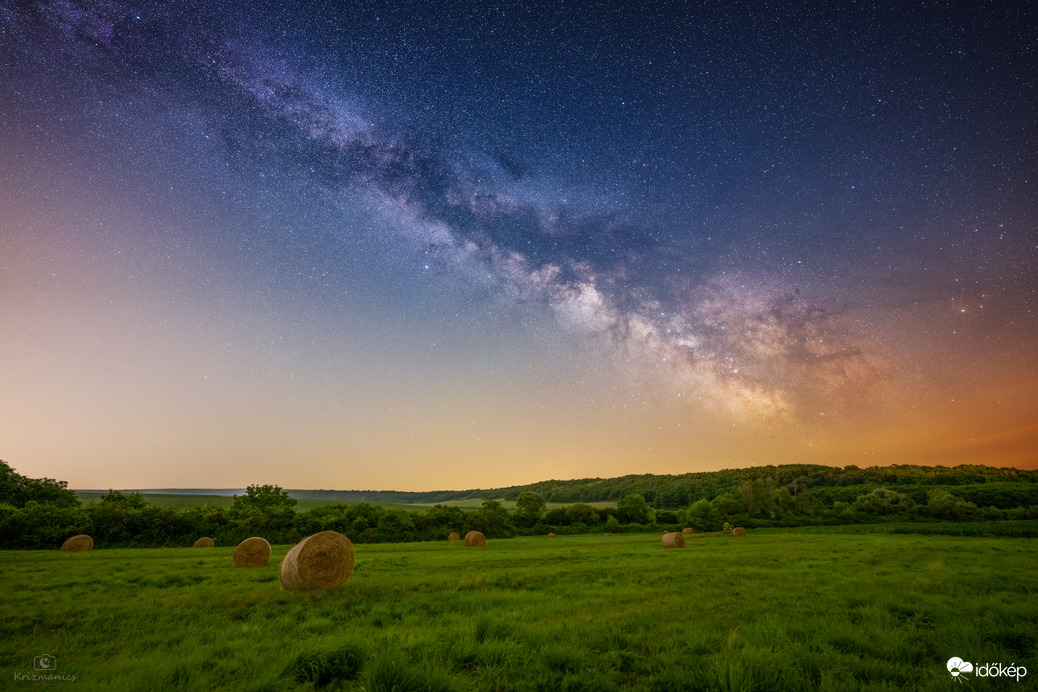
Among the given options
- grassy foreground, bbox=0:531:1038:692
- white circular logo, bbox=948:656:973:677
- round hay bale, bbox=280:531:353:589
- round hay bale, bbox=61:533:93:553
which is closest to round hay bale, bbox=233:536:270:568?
grassy foreground, bbox=0:531:1038:692

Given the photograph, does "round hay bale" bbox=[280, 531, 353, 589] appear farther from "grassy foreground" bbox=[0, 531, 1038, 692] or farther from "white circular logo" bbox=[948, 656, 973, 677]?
"white circular logo" bbox=[948, 656, 973, 677]

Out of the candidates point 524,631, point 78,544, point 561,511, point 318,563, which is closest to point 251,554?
point 318,563

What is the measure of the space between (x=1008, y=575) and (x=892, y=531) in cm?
5379

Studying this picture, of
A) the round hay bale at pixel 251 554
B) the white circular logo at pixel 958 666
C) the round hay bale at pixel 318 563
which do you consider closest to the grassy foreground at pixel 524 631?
the white circular logo at pixel 958 666

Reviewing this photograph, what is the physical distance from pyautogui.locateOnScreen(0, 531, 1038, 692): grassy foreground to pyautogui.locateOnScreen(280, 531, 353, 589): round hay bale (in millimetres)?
Result: 615

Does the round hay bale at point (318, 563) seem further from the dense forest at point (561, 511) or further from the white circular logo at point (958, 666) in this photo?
the dense forest at point (561, 511)

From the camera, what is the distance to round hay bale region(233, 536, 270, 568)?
910 inches

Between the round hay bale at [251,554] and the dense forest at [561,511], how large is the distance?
20.4m

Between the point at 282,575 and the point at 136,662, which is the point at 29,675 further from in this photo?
the point at 282,575

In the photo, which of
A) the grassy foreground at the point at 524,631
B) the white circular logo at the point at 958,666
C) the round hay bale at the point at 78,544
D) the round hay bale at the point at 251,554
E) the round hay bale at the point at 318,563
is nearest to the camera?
the grassy foreground at the point at 524,631

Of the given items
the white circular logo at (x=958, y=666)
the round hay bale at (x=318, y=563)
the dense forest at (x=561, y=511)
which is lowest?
the dense forest at (x=561, y=511)

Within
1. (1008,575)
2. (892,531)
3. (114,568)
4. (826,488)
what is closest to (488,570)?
(114,568)

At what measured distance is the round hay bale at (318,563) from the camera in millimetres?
15609

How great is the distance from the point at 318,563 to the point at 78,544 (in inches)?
1203
